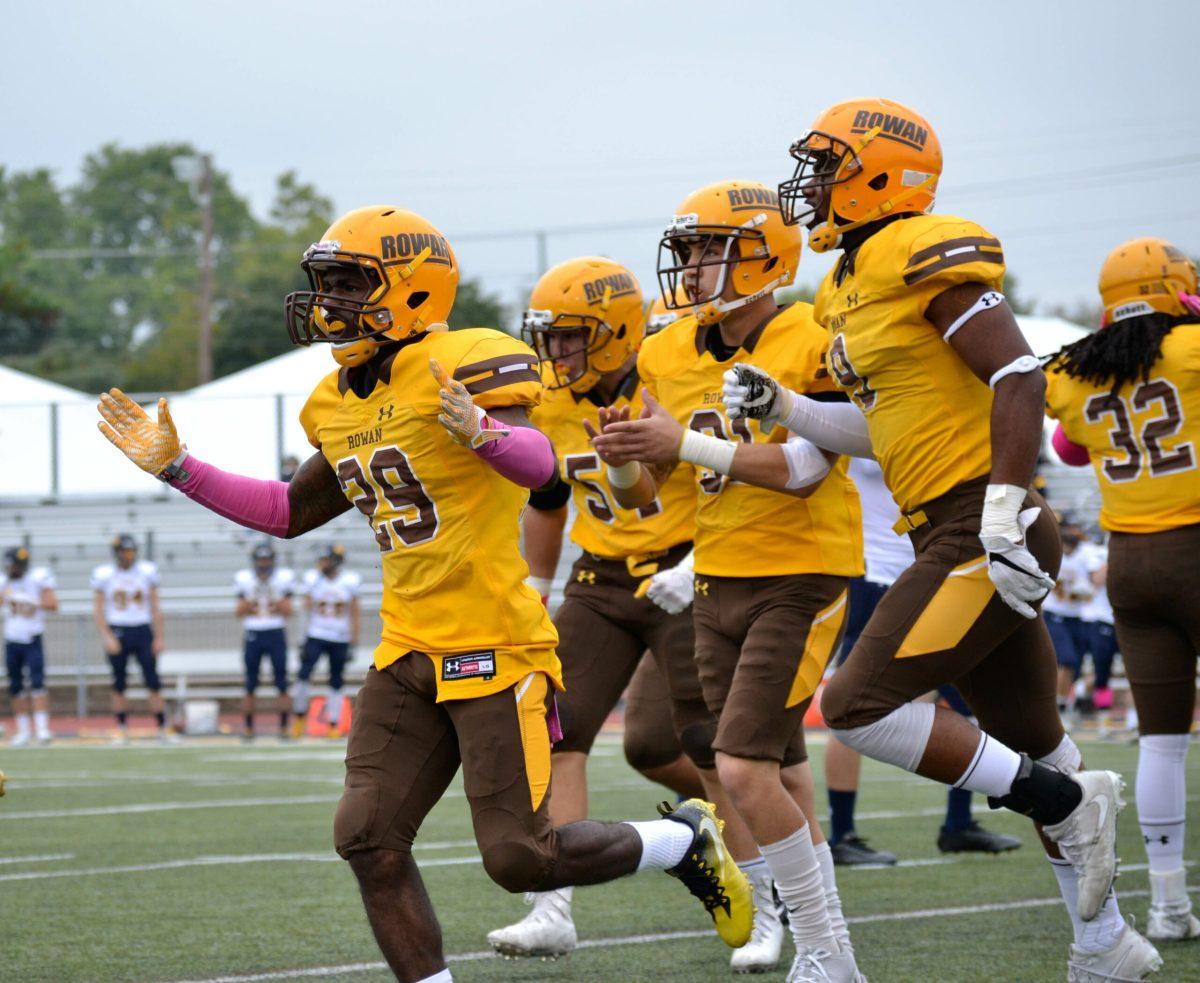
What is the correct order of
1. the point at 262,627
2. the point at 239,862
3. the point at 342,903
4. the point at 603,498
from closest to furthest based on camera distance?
the point at 603,498 < the point at 342,903 < the point at 239,862 < the point at 262,627

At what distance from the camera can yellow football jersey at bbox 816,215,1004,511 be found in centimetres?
395

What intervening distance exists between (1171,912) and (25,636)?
12.4 meters

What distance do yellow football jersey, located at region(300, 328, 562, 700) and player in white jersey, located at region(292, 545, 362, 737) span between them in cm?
1184

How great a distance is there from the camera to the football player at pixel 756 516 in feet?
14.1

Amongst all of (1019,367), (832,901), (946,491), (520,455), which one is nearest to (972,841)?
(832,901)

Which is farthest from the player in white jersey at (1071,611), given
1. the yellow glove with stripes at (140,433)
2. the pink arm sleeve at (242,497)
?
the yellow glove with stripes at (140,433)

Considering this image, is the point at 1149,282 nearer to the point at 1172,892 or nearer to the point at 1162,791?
the point at 1162,791

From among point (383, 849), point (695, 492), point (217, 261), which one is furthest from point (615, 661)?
point (217, 261)

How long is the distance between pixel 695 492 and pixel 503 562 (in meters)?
1.68

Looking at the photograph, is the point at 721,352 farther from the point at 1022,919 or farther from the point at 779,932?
the point at 1022,919

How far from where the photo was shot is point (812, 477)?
4457 millimetres

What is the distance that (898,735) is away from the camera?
3971 millimetres

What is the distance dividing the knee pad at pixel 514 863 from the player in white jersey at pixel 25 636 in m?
12.1

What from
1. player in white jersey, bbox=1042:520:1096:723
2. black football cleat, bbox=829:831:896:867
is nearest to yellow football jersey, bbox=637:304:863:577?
black football cleat, bbox=829:831:896:867
